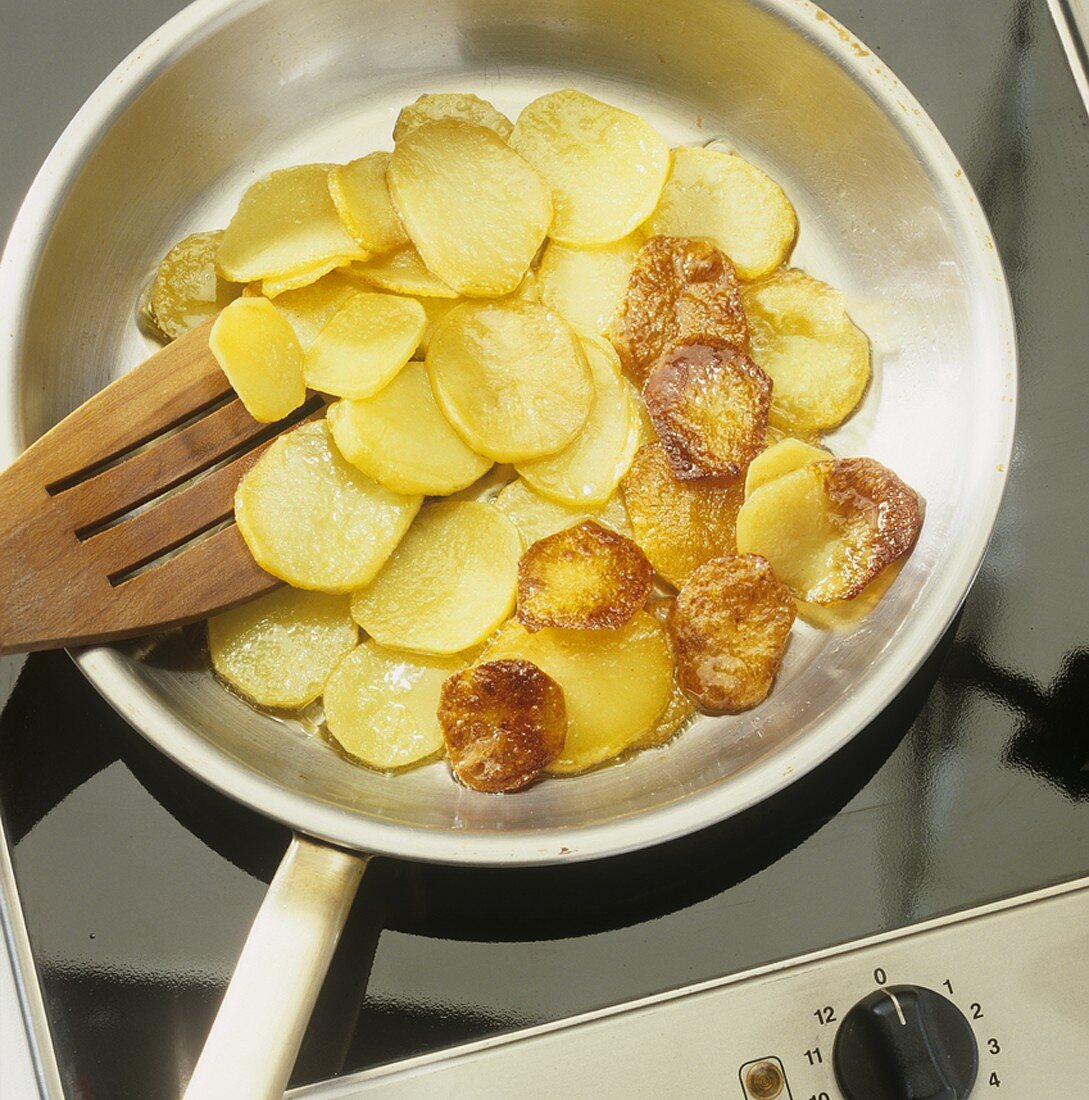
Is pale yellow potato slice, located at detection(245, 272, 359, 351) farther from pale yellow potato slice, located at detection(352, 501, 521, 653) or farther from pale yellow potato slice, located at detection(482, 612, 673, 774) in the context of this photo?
pale yellow potato slice, located at detection(482, 612, 673, 774)

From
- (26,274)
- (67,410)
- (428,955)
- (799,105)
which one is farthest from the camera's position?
(799,105)

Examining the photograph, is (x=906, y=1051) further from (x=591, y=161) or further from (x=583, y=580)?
(x=591, y=161)

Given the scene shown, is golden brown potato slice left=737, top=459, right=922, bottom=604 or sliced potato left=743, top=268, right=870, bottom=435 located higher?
sliced potato left=743, top=268, right=870, bottom=435

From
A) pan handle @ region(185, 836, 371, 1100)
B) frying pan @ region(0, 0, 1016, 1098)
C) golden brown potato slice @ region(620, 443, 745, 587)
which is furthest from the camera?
golden brown potato slice @ region(620, 443, 745, 587)

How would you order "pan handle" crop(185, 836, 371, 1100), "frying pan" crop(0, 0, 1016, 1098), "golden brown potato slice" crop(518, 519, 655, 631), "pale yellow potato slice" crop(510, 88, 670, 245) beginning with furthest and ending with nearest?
"pale yellow potato slice" crop(510, 88, 670, 245) → "golden brown potato slice" crop(518, 519, 655, 631) → "frying pan" crop(0, 0, 1016, 1098) → "pan handle" crop(185, 836, 371, 1100)

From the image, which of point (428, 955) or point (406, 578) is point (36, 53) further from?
point (428, 955)

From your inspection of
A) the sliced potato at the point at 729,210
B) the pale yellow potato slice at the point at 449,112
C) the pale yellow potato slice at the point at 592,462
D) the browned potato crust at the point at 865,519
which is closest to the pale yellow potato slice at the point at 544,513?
the pale yellow potato slice at the point at 592,462

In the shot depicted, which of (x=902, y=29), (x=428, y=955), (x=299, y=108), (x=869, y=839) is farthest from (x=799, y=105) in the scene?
(x=428, y=955)

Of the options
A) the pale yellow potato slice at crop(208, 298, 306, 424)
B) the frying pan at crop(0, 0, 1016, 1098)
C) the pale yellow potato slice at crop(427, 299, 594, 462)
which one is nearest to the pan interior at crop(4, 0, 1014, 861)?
the frying pan at crop(0, 0, 1016, 1098)
